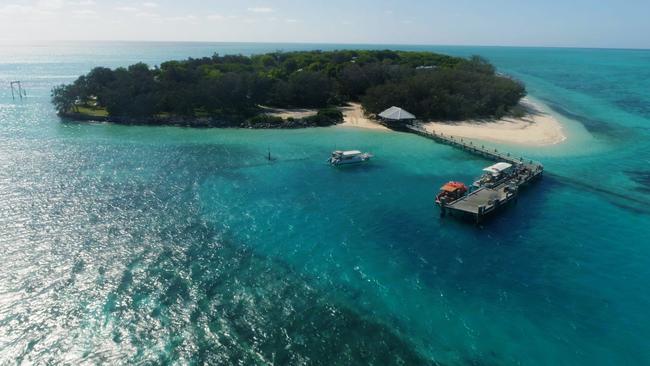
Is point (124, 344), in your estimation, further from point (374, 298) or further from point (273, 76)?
point (273, 76)

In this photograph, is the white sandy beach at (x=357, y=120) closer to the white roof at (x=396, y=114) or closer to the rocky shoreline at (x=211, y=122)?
the white roof at (x=396, y=114)

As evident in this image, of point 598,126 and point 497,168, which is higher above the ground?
point 598,126

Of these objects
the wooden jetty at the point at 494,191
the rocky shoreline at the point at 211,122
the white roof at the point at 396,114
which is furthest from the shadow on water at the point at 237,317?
the white roof at the point at 396,114

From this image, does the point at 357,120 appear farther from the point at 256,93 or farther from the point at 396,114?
the point at 256,93

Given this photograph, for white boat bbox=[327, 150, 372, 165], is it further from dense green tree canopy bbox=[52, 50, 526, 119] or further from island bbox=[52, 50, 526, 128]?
dense green tree canopy bbox=[52, 50, 526, 119]

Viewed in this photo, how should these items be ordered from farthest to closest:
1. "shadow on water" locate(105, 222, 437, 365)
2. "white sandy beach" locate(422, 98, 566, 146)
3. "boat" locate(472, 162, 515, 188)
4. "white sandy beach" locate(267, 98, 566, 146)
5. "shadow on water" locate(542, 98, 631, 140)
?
"shadow on water" locate(542, 98, 631, 140)
"white sandy beach" locate(267, 98, 566, 146)
"white sandy beach" locate(422, 98, 566, 146)
"boat" locate(472, 162, 515, 188)
"shadow on water" locate(105, 222, 437, 365)

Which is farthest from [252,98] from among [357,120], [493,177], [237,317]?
[237,317]

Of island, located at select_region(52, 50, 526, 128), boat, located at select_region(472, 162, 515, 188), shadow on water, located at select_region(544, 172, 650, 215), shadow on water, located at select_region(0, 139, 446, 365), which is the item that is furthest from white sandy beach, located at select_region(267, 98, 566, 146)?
shadow on water, located at select_region(0, 139, 446, 365)
